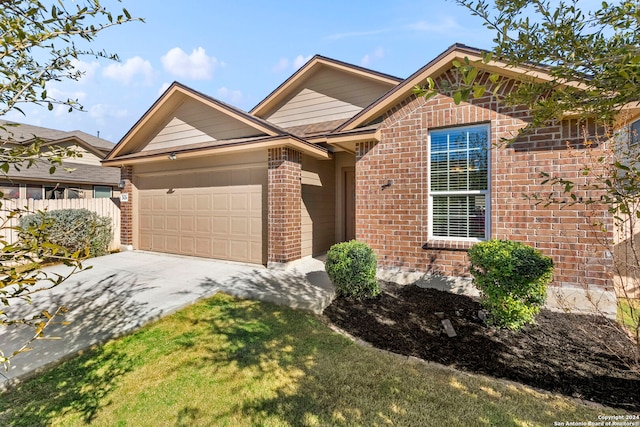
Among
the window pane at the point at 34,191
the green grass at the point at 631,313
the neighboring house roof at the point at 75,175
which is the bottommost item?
the green grass at the point at 631,313

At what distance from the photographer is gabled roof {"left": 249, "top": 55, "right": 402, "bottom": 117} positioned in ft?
32.3

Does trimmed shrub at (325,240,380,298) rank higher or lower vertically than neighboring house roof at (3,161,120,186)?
lower

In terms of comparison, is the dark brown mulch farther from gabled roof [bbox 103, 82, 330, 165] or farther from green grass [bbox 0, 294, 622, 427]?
gabled roof [bbox 103, 82, 330, 165]

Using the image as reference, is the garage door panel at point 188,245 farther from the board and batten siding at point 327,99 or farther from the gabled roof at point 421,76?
the gabled roof at point 421,76

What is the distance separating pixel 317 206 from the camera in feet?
31.5

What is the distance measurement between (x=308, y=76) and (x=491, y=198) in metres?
8.46

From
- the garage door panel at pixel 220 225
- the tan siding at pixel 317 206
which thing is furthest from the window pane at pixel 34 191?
the tan siding at pixel 317 206

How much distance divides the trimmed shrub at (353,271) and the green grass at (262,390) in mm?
1548

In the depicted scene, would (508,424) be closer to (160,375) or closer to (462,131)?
(160,375)

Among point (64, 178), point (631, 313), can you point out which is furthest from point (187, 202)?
point (64, 178)

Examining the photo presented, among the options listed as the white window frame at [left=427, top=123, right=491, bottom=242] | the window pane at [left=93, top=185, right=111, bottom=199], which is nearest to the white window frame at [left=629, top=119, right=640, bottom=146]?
the white window frame at [left=427, top=123, right=491, bottom=242]

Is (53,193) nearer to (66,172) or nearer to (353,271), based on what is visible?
(66,172)

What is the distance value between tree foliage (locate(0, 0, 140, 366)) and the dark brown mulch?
3902 mm

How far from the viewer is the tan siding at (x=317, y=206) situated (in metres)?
8.91
